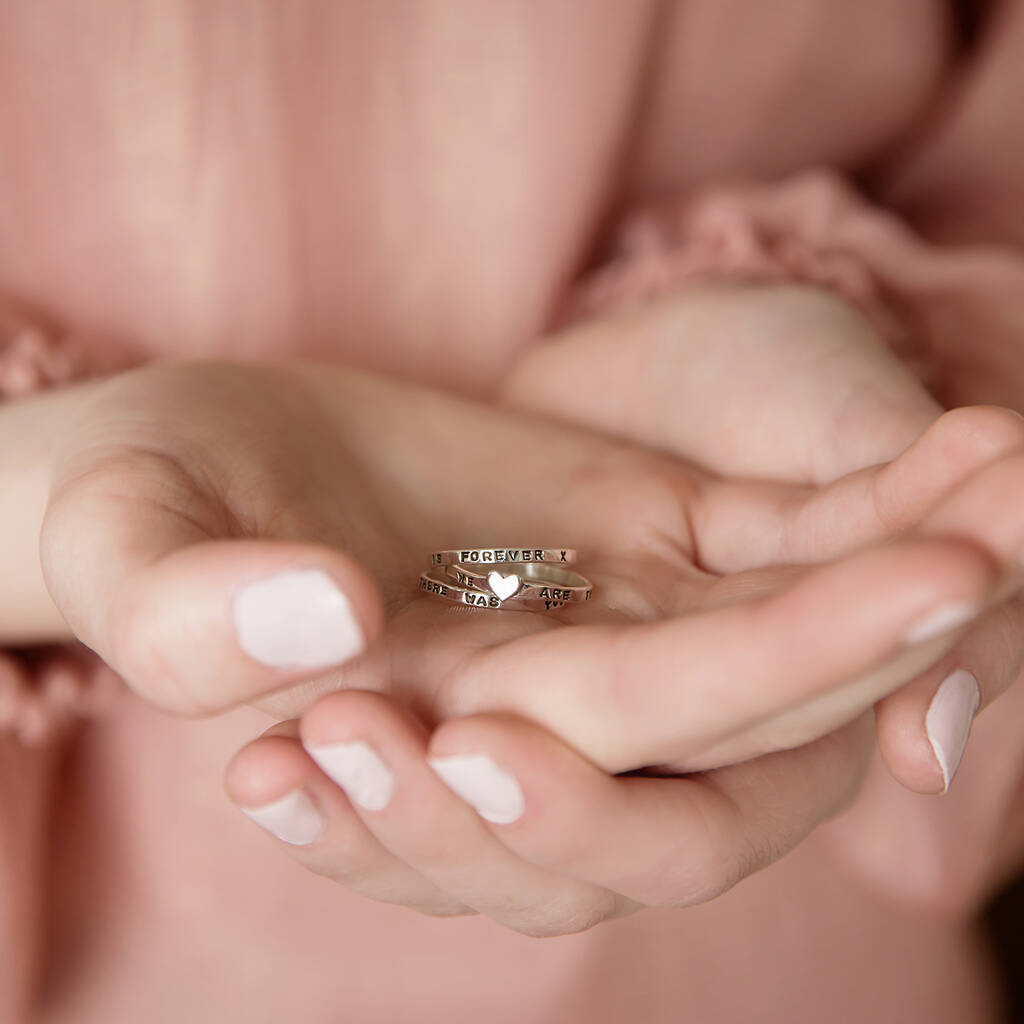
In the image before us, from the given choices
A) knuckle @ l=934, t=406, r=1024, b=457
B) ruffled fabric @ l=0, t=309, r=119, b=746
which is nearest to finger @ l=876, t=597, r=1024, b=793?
knuckle @ l=934, t=406, r=1024, b=457

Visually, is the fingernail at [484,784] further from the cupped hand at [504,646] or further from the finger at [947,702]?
the finger at [947,702]

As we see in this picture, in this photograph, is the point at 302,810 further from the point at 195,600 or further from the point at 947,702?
the point at 947,702

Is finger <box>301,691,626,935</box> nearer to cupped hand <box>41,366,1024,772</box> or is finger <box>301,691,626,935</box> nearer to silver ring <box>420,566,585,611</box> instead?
cupped hand <box>41,366,1024,772</box>

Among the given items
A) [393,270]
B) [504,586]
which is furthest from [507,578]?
[393,270]

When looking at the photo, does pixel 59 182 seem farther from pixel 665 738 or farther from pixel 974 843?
pixel 974 843

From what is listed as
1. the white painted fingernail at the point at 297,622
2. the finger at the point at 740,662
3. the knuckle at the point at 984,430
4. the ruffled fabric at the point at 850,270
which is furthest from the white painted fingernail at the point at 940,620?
the ruffled fabric at the point at 850,270

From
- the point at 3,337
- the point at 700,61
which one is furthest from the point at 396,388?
the point at 700,61
